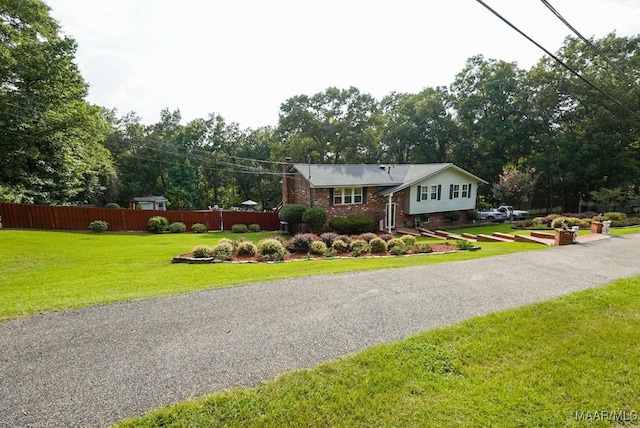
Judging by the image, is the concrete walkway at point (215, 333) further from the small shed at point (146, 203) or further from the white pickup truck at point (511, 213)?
the small shed at point (146, 203)

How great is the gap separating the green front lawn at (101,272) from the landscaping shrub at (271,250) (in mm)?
1035

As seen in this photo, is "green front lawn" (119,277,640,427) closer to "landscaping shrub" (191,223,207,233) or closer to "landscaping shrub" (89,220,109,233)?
"landscaping shrub" (89,220,109,233)

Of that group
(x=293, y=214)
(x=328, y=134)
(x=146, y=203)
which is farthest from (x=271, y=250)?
(x=328, y=134)

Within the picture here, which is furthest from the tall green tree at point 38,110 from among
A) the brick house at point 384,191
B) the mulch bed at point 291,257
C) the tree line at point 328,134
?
the mulch bed at point 291,257

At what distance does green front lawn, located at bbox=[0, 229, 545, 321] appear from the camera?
6.31m

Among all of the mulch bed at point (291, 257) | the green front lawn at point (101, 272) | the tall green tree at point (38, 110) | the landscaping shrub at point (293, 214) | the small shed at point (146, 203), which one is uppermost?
the tall green tree at point (38, 110)

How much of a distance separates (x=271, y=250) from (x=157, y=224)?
1177 centimetres

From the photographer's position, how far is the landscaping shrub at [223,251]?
11.1 m

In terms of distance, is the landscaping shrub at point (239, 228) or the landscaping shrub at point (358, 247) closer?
the landscaping shrub at point (358, 247)

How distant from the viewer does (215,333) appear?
4.88m

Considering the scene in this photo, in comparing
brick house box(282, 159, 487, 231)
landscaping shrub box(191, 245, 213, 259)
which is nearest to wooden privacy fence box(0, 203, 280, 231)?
brick house box(282, 159, 487, 231)

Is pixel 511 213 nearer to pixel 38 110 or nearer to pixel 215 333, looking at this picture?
pixel 215 333

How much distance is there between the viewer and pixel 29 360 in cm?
406

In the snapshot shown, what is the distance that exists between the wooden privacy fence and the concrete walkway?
52.2ft
